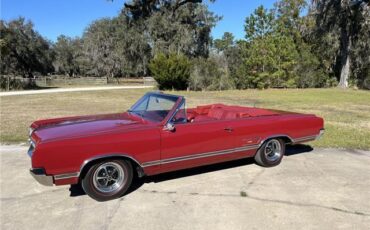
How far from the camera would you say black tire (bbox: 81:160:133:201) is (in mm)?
4219

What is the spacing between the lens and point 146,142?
4422 mm

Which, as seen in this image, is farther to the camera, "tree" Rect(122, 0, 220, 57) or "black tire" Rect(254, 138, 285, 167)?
"tree" Rect(122, 0, 220, 57)

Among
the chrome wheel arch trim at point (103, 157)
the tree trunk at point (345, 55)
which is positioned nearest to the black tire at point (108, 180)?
the chrome wheel arch trim at point (103, 157)

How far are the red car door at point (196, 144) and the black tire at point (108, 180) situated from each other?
0.51 meters

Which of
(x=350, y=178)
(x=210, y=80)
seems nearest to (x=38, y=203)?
(x=350, y=178)

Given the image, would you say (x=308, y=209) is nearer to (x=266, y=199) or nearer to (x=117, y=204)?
(x=266, y=199)

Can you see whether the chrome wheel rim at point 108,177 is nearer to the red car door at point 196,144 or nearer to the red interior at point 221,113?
the red car door at point 196,144

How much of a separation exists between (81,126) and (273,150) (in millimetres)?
3123

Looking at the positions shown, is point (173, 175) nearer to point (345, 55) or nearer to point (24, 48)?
point (345, 55)

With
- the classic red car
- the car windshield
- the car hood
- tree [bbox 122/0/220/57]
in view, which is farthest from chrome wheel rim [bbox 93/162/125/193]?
tree [bbox 122/0/220/57]

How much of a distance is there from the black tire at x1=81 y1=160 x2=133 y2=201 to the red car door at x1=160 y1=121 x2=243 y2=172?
1.68 ft

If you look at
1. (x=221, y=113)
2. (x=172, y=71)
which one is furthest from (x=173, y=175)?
(x=172, y=71)

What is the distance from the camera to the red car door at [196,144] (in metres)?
4.63

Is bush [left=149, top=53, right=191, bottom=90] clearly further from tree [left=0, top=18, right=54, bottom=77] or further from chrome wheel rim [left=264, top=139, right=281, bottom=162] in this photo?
chrome wheel rim [left=264, top=139, right=281, bottom=162]
